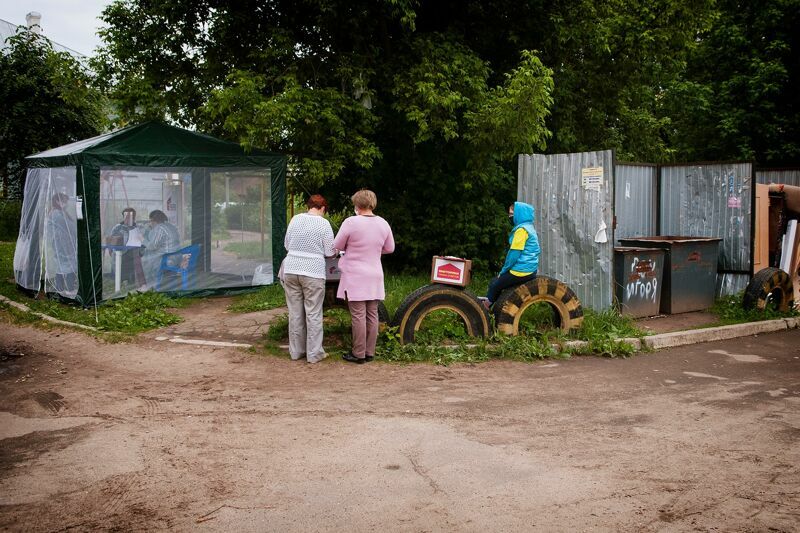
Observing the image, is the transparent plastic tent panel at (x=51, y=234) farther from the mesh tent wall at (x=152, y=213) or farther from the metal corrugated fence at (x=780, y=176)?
the metal corrugated fence at (x=780, y=176)

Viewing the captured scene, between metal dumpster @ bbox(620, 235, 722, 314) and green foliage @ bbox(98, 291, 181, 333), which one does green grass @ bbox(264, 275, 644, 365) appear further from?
green foliage @ bbox(98, 291, 181, 333)

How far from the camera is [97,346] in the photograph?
945 centimetres

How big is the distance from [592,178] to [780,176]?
8.91 meters

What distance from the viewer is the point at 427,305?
28.7ft

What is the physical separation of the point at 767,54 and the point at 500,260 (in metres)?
13.3

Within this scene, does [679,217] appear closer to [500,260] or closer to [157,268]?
[500,260]

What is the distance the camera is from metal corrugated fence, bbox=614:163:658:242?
40.8 ft

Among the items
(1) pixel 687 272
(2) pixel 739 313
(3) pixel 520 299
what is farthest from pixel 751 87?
(3) pixel 520 299

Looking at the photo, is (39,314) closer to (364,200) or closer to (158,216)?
(158,216)

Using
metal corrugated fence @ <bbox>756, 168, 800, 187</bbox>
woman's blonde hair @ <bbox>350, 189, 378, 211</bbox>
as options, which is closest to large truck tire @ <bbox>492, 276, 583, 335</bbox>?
woman's blonde hair @ <bbox>350, 189, 378, 211</bbox>

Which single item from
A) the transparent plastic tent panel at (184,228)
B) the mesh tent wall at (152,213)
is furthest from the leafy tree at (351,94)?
the transparent plastic tent panel at (184,228)

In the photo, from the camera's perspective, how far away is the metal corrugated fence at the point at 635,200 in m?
12.4

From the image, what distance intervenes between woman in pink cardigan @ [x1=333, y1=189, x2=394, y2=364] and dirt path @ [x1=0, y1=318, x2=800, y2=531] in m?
0.44

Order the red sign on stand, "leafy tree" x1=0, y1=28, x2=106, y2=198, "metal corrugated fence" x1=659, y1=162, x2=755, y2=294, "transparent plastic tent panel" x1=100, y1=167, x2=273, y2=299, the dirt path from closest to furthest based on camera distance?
the dirt path → the red sign on stand → "metal corrugated fence" x1=659, y1=162, x2=755, y2=294 → "transparent plastic tent panel" x1=100, y1=167, x2=273, y2=299 → "leafy tree" x1=0, y1=28, x2=106, y2=198
